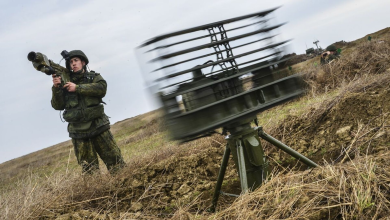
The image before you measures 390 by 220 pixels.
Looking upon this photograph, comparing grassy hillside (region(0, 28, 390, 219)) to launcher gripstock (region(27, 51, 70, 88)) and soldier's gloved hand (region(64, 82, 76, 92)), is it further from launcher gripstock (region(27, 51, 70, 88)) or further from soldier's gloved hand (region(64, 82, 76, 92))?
launcher gripstock (region(27, 51, 70, 88))

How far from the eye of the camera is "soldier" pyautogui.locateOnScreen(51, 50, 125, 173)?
527 cm

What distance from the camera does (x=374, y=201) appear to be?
6.89ft

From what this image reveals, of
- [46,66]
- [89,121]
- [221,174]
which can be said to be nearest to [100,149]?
[89,121]

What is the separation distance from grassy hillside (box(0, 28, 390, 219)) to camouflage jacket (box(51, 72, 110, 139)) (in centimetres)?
83

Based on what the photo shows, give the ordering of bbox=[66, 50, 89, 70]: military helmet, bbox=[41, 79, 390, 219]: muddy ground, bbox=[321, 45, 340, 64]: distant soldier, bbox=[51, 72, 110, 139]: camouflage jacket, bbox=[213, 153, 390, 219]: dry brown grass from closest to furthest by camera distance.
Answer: bbox=[213, 153, 390, 219]: dry brown grass → bbox=[41, 79, 390, 219]: muddy ground → bbox=[51, 72, 110, 139]: camouflage jacket → bbox=[66, 50, 89, 70]: military helmet → bbox=[321, 45, 340, 64]: distant soldier

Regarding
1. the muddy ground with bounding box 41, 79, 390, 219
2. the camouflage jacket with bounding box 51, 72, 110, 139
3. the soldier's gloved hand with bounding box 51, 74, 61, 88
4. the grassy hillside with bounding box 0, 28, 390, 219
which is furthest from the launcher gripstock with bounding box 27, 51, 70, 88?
the muddy ground with bounding box 41, 79, 390, 219

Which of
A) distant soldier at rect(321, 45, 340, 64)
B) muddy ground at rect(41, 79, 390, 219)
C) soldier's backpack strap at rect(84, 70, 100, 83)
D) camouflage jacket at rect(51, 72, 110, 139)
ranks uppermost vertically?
soldier's backpack strap at rect(84, 70, 100, 83)

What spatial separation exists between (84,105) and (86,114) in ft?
0.52

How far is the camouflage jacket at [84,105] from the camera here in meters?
5.26

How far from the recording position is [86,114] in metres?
5.28

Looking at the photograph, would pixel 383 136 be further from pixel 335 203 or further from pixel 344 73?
pixel 344 73

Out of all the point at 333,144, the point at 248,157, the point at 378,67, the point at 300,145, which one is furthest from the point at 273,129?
the point at 378,67

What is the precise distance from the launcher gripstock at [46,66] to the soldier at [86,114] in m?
0.14

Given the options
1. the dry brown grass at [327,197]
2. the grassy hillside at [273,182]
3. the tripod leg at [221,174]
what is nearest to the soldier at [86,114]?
the grassy hillside at [273,182]
